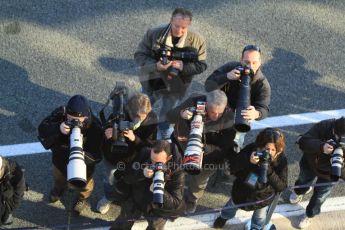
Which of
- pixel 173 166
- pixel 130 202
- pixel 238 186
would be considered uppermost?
pixel 173 166

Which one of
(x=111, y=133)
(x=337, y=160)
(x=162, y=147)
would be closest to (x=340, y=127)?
(x=337, y=160)

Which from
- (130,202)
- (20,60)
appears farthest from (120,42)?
(130,202)

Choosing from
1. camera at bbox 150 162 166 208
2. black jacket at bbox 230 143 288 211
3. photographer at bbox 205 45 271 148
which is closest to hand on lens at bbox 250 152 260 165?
black jacket at bbox 230 143 288 211

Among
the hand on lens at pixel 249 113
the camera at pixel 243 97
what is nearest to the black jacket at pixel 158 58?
the camera at pixel 243 97

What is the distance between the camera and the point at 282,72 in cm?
770

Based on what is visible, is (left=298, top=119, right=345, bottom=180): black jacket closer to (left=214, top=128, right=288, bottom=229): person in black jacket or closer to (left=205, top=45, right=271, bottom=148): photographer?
(left=214, top=128, right=288, bottom=229): person in black jacket

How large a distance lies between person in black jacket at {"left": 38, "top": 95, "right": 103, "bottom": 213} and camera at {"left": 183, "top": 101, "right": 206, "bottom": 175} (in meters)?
0.92

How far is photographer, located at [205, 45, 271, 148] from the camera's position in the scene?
222 inches

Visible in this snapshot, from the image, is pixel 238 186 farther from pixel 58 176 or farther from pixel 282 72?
pixel 282 72

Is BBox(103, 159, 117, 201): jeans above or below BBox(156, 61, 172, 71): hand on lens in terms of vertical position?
below

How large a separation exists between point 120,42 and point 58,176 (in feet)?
9.03

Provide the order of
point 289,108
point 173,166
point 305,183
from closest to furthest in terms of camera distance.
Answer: point 173,166
point 305,183
point 289,108

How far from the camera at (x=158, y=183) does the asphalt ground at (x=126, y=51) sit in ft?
5.13

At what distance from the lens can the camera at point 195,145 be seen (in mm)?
5055
